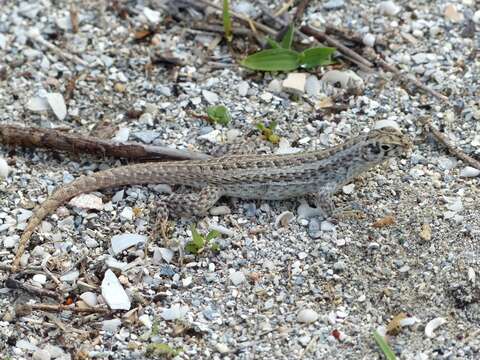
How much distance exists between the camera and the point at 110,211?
6.22 metres

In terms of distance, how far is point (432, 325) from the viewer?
5.29 m

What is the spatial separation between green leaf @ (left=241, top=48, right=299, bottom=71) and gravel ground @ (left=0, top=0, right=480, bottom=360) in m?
0.13

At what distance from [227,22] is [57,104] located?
158cm

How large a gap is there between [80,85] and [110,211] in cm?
142

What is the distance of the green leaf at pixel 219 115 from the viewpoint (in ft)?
22.4

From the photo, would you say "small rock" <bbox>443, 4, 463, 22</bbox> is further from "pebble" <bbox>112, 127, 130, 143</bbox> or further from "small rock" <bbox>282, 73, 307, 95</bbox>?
"pebble" <bbox>112, 127, 130, 143</bbox>

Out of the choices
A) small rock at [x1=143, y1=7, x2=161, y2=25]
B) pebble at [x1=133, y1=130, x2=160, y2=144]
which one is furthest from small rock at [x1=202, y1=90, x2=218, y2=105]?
small rock at [x1=143, y1=7, x2=161, y2=25]

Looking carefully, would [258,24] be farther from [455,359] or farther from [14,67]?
[455,359]

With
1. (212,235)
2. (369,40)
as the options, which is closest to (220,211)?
(212,235)

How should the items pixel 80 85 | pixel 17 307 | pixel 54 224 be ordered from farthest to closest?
Answer: pixel 80 85 → pixel 54 224 → pixel 17 307

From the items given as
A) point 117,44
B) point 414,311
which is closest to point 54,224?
point 117,44

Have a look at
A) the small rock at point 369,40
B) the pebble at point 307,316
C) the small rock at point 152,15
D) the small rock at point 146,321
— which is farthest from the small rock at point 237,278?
the small rock at point 152,15

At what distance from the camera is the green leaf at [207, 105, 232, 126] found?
6824mm

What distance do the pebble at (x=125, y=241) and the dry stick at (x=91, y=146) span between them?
2.54 ft
